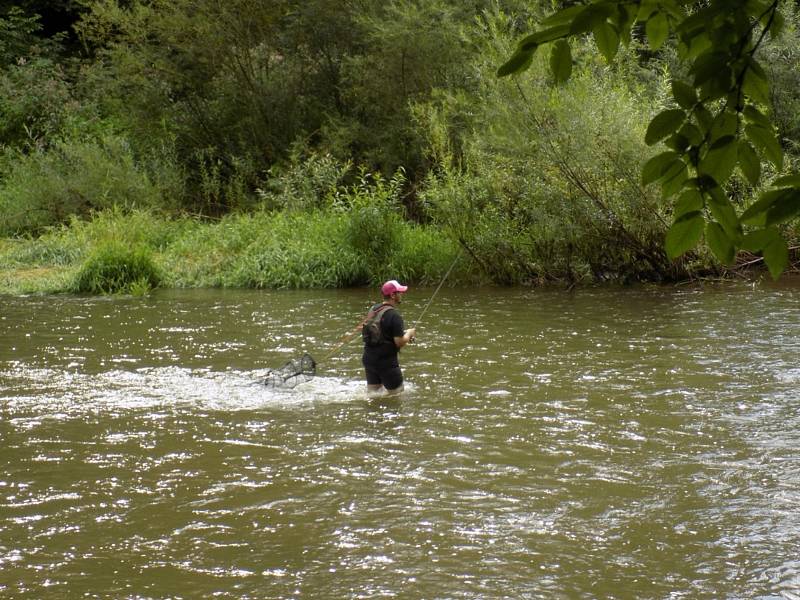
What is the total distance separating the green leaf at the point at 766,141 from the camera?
7.08 ft

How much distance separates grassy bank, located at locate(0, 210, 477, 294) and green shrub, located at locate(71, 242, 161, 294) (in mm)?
21

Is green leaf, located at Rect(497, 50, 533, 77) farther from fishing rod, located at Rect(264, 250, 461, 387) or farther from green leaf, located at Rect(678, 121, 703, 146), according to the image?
fishing rod, located at Rect(264, 250, 461, 387)

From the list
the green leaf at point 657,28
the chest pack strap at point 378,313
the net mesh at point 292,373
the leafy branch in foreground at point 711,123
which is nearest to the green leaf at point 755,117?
the leafy branch in foreground at point 711,123

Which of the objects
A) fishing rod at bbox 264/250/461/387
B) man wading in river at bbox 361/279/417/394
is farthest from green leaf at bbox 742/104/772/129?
fishing rod at bbox 264/250/461/387

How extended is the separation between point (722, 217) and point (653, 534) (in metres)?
4.15

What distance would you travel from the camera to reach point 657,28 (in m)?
2.44

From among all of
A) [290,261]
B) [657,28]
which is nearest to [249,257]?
[290,261]

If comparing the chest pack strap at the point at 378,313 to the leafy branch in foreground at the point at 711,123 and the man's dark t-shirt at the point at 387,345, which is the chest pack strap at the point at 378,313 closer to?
the man's dark t-shirt at the point at 387,345

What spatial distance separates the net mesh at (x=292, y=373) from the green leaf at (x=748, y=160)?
8215 mm

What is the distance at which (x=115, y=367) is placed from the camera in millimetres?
11469

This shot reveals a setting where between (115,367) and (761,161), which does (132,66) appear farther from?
(761,161)

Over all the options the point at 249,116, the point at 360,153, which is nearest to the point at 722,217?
the point at 360,153

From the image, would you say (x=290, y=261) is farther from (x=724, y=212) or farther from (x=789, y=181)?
(x=789, y=181)

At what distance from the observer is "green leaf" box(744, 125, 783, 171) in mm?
2158
